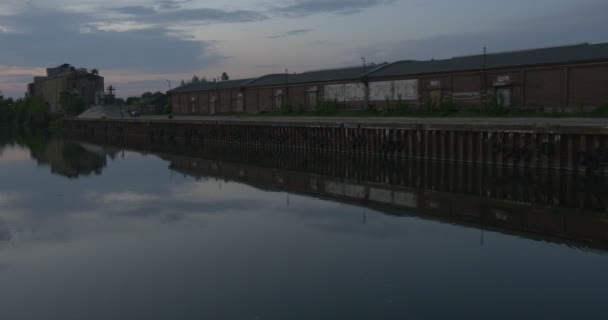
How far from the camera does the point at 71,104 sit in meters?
116

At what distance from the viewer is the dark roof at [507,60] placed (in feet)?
111

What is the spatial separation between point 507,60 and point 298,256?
100 feet

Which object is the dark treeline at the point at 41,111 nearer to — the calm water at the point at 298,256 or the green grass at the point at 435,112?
the green grass at the point at 435,112

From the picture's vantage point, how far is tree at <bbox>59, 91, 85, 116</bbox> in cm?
11566

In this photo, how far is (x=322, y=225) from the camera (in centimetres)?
1523

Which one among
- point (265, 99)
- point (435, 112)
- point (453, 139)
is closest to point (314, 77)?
point (265, 99)

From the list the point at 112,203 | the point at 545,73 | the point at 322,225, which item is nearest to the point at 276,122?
the point at 545,73

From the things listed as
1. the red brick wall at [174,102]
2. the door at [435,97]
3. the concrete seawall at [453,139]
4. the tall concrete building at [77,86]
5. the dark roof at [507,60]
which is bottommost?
the concrete seawall at [453,139]

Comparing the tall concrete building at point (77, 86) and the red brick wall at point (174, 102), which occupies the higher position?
the tall concrete building at point (77, 86)

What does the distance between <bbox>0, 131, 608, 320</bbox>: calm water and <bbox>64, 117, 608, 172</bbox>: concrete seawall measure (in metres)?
2.73

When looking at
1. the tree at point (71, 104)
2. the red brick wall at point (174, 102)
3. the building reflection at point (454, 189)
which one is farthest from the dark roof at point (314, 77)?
the tree at point (71, 104)

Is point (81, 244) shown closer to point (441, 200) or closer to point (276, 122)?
point (441, 200)

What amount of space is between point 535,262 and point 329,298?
4.76 meters

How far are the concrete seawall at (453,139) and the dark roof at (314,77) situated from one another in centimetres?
906
